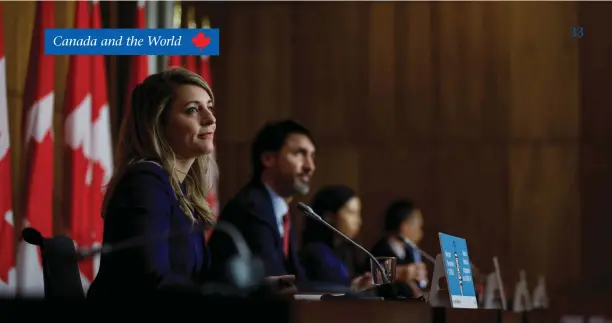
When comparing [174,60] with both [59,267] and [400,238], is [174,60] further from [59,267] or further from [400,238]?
[59,267]

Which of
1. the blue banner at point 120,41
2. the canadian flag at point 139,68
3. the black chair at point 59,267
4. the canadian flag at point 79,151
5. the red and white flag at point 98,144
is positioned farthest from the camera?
the canadian flag at point 139,68

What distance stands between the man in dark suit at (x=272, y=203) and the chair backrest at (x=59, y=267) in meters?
1.21

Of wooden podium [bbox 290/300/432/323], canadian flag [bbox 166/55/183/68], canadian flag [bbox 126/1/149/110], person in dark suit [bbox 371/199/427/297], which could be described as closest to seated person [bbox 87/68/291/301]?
wooden podium [bbox 290/300/432/323]

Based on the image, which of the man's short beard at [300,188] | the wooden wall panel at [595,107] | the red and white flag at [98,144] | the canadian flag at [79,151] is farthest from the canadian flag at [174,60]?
the wooden wall panel at [595,107]

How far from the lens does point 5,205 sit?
4.38 metres

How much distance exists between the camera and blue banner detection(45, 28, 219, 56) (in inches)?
188

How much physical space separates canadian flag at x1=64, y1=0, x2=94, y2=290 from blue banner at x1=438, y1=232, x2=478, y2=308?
274 cm

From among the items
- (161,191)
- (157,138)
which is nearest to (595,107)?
(157,138)

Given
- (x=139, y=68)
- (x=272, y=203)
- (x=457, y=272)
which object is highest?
(x=139, y=68)

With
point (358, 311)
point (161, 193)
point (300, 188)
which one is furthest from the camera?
point (300, 188)

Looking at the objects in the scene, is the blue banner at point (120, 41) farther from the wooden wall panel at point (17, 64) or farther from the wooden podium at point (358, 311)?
the wooden podium at point (358, 311)

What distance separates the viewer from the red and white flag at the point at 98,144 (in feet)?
16.8

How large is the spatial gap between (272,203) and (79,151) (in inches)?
63.2

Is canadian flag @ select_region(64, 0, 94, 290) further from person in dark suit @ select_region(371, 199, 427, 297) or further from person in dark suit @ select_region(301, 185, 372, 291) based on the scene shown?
person in dark suit @ select_region(371, 199, 427, 297)
